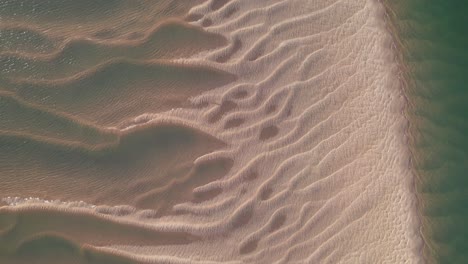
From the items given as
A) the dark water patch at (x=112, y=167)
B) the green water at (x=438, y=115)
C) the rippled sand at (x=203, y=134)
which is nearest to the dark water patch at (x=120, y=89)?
the rippled sand at (x=203, y=134)

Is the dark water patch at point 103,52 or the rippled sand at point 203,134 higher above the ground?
the dark water patch at point 103,52

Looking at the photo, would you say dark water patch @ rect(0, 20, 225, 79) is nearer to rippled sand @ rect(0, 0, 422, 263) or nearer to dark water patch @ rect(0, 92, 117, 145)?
rippled sand @ rect(0, 0, 422, 263)

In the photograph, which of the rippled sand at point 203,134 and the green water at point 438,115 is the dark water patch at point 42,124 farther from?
the green water at point 438,115

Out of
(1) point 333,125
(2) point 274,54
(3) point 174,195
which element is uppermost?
(2) point 274,54

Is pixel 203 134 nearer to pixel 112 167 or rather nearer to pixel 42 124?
pixel 112 167

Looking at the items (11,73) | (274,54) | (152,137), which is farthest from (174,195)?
(11,73)

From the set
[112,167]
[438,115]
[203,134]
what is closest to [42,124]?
[112,167]

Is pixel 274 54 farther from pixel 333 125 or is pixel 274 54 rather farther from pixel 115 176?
pixel 115 176
